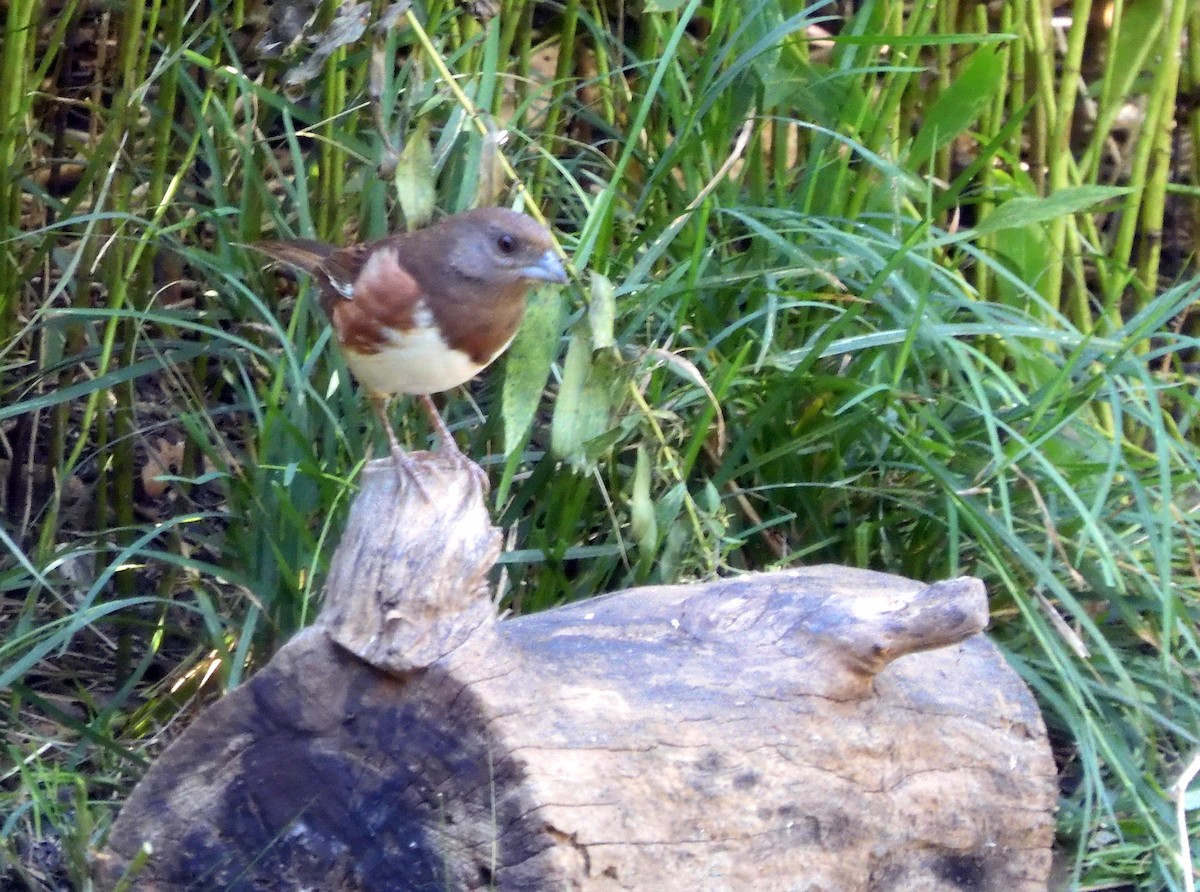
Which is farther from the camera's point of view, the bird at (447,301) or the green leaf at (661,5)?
the green leaf at (661,5)

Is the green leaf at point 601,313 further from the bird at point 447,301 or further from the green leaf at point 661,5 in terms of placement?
the green leaf at point 661,5

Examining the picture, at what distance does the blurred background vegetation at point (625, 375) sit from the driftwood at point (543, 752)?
13.7 inches

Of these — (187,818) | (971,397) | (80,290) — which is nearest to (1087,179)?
(971,397)

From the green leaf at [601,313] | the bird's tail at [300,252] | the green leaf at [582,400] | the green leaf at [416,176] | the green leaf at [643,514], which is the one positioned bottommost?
the green leaf at [643,514]

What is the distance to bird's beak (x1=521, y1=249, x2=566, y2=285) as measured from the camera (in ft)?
7.21

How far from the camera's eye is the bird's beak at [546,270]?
2197 mm

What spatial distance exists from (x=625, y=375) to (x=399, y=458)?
1.22 feet

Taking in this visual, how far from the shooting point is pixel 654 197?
269cm

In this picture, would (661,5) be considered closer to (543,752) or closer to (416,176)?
(416,176)

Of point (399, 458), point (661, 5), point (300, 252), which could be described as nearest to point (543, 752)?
point (399, 458)

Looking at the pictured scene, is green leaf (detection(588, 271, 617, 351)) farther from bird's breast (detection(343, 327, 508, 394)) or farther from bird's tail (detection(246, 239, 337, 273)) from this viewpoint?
bird's tail (detection(246, 239, 337, 273))

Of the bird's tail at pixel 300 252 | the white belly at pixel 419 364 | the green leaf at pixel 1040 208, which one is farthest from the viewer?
the green leaf at pixel 1040 208

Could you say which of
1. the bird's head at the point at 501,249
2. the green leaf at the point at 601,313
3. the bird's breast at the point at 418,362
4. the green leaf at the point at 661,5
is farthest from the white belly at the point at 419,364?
the green leaf at the point at 661,5

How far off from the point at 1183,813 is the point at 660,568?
849 millimetres
